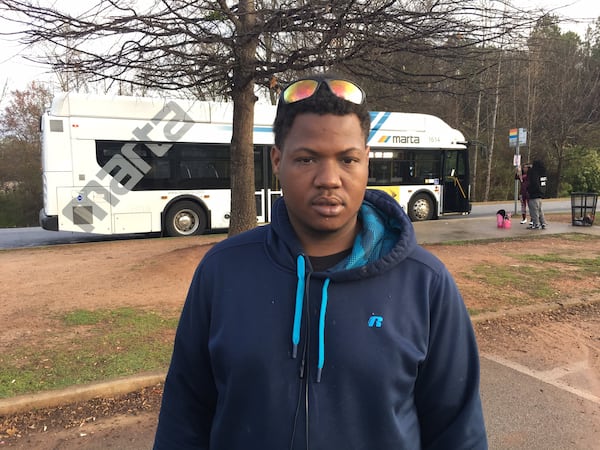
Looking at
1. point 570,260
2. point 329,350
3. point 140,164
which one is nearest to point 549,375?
point 329,350

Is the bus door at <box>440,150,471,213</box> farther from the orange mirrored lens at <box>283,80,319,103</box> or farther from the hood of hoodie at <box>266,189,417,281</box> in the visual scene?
the orange mirrored lens at <box>283,80,319,103</box>

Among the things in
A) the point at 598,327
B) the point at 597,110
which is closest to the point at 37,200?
the point at 598,327

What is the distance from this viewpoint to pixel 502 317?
5.63 metres

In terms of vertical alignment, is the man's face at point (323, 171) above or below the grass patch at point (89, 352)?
above

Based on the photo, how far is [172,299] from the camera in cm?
630

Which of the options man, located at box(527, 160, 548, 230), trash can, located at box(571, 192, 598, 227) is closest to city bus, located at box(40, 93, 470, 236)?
man, located at box(527, 160, 548, 230)

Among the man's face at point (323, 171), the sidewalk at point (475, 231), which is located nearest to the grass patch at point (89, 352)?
the man's face at point (323, 171)

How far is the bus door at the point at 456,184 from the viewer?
16.8 m

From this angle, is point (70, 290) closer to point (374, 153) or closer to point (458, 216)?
point (374, 153)

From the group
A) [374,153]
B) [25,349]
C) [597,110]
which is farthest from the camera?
[597,110]

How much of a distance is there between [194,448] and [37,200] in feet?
84.4

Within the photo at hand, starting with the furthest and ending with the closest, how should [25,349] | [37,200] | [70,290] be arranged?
[37,200] < [70,290] < [25,349]

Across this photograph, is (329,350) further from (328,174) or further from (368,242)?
(328,174)

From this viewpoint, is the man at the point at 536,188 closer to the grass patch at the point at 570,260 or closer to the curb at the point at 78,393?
the grass patch at the point at 570,260
